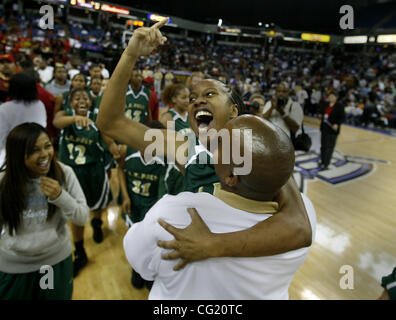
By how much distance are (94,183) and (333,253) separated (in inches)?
108

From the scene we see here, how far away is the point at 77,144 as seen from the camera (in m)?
2.73

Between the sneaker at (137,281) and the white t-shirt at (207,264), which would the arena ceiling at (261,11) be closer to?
the sneaker at (137,281)

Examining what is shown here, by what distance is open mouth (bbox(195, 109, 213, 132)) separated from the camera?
1.19m

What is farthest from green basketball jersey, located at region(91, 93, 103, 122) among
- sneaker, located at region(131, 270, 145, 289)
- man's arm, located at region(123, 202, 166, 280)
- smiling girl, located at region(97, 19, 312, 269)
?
man's arm, located at region(123, 202, 166, 280)

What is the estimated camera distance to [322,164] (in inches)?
235

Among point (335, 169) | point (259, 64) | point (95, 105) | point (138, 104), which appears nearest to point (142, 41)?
point (95, 105)

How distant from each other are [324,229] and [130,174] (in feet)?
8.66

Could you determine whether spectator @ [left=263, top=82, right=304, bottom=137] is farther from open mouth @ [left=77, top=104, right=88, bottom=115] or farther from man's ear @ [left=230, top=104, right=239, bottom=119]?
man's ear @ [left=230, top=104, right=239, bottom=119]

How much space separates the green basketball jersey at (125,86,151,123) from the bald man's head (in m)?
3.02

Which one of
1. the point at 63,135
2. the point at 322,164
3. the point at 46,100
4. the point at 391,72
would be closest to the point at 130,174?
the point at 63,135

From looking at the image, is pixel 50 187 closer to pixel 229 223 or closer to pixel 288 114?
pixel 229 223

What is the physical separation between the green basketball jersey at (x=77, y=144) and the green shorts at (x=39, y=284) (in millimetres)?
1308

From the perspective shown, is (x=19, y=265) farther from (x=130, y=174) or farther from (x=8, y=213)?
(x=130, y=174)
